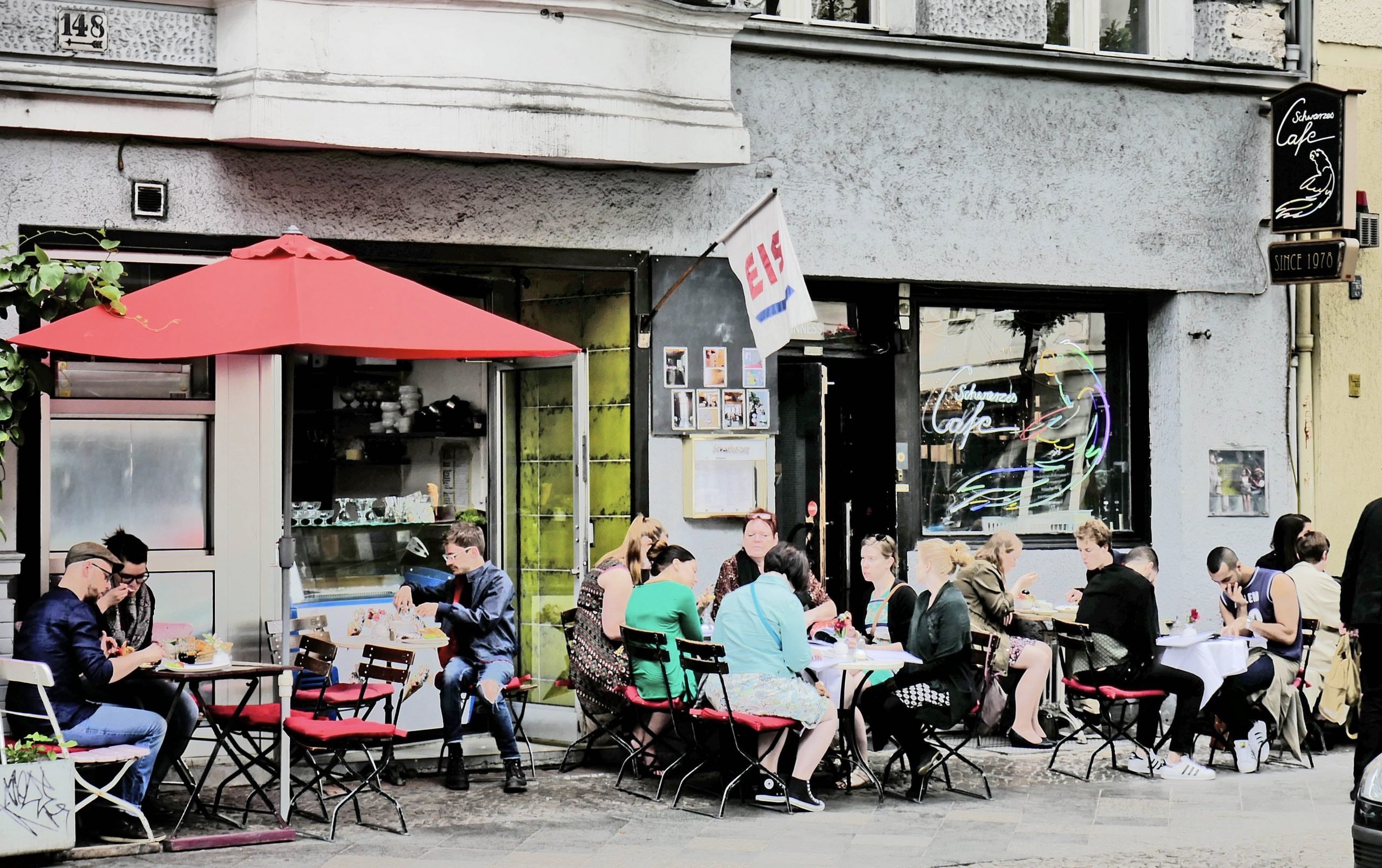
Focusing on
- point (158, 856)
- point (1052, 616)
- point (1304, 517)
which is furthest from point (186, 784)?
point (1304, 517)

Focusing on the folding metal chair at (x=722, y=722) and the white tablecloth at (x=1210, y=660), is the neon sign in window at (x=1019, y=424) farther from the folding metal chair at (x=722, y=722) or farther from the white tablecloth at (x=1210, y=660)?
the folding metal chair at (x=722, y=722)

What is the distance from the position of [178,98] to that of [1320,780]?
7725 millimetres

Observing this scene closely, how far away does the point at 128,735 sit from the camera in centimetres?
788

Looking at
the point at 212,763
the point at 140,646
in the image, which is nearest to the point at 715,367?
the point at 140,646

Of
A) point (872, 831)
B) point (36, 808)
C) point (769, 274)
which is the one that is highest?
point (769, 274)

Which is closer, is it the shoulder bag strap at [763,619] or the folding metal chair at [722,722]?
the folding metal chair at [722,722]

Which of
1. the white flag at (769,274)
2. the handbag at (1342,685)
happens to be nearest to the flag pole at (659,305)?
the white flag at (769,274)

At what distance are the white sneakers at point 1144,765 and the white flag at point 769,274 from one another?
3.27 metres

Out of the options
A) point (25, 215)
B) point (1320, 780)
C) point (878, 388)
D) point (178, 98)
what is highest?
point (178, 98)

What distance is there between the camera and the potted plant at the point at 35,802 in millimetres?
7184

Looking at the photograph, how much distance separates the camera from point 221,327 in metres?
7.51

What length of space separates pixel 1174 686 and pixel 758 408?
318 centimetres

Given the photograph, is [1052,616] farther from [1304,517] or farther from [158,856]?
[158,856]

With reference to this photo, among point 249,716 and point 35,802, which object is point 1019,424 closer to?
point 249,716
